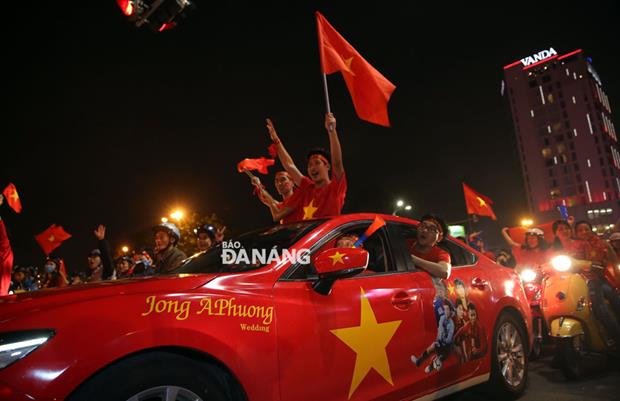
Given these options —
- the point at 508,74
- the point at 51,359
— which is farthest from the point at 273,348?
the point at 508,74

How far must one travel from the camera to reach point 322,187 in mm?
4266

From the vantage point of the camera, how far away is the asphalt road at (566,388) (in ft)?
12.4

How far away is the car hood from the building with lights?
→ 3473 inches

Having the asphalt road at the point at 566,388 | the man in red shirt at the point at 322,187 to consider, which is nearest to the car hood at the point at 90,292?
the man in red shirt at the point at 322,187

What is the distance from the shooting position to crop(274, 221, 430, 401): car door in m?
2.32

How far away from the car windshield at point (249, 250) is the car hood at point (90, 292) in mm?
366

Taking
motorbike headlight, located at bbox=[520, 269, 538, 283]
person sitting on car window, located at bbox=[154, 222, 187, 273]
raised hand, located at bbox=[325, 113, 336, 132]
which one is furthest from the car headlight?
motorbike headlight, located at bbox=[520, 269, 538, 283]

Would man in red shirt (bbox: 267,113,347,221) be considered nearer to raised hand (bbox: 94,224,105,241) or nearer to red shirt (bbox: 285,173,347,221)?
red shirt (bbox: 285,173,347,221)

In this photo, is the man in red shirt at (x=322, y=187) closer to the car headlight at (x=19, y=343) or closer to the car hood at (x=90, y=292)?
the car hood at (x=90, y=292)

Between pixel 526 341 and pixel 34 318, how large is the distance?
4254 mm

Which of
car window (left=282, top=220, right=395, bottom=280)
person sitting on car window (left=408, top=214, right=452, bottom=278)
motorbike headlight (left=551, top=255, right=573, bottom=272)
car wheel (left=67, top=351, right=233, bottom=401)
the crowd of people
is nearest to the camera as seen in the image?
car wheel (left=67, top=351, right=233, bottom=401)

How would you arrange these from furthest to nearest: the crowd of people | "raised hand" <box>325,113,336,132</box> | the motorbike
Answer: the motorbike → "raised hand" <box>325,113,336,132</box> → the crowd of people

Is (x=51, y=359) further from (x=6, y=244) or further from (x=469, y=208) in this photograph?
(x=469, y=208)

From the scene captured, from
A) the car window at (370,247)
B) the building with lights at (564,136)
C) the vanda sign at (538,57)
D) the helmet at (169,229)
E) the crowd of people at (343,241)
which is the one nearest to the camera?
the car window at (370,247)
